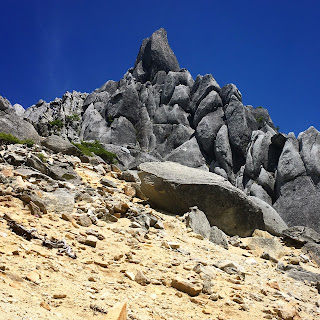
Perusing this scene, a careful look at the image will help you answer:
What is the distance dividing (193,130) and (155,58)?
85.1ft

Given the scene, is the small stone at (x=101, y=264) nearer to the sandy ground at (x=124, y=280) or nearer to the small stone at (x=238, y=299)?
the sandy ground at (x=124, y=280)

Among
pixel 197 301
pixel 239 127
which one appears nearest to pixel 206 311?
pixel 197 301

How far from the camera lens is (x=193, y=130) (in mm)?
63094

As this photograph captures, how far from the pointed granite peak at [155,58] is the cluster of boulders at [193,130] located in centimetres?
25

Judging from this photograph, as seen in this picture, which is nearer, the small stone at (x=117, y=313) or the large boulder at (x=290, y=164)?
the small stone at (x=117, y=313)

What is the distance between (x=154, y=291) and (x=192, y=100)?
208ft

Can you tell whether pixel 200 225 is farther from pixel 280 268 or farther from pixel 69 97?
pixel 69 97

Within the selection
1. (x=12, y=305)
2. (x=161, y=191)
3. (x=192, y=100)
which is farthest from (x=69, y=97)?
(x=12, y=305)

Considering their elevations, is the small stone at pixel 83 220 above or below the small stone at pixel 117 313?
above

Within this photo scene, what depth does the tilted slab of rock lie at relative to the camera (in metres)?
14.7

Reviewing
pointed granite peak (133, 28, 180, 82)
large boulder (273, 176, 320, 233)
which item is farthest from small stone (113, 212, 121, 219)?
pointed granite peak (133, 28, 180, 82)

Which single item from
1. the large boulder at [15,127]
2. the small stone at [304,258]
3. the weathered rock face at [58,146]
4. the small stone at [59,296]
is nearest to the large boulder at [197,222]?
the small stone at [304,258]

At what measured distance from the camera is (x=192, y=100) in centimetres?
6769

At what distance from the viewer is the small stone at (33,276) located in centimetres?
528
